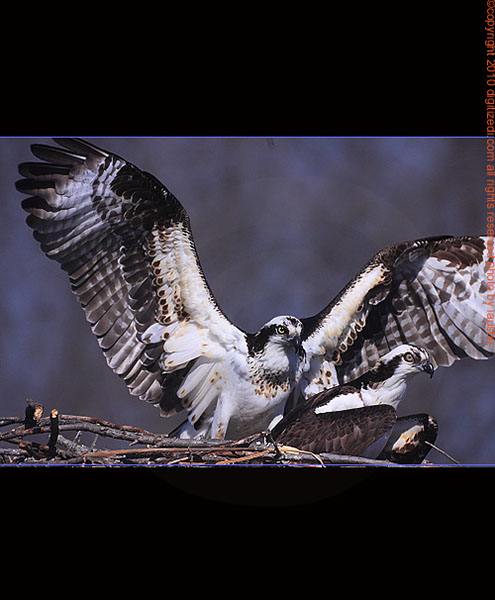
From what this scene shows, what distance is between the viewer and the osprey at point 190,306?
11.7 ft

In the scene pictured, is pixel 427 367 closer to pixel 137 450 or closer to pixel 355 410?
pixel 355 410

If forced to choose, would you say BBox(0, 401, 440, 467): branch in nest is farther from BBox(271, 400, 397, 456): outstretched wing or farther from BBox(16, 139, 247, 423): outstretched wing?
BBox(16, 139, 247, 423): outstretched wing

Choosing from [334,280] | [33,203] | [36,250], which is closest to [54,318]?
[36,250]

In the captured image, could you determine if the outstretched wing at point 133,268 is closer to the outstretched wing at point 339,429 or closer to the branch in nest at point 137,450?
the branch in nest at point 137,450

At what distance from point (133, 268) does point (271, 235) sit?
0.70 meters

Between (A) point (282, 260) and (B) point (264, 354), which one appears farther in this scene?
(A) point (282, 260)

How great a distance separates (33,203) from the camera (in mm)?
3582

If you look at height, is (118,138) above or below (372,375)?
above

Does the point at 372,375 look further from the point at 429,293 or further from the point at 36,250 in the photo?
the point at 36,250

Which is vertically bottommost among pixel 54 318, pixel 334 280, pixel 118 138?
pixel 54 318

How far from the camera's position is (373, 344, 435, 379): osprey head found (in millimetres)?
3551

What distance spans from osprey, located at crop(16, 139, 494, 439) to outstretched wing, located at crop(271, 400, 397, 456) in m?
0.16

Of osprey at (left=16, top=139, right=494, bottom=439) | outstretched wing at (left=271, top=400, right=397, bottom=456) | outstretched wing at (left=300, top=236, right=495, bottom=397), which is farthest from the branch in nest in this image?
outstretched wing at (left=300, top=236, right=495, bottom=397)

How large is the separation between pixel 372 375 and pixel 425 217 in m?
0.86
